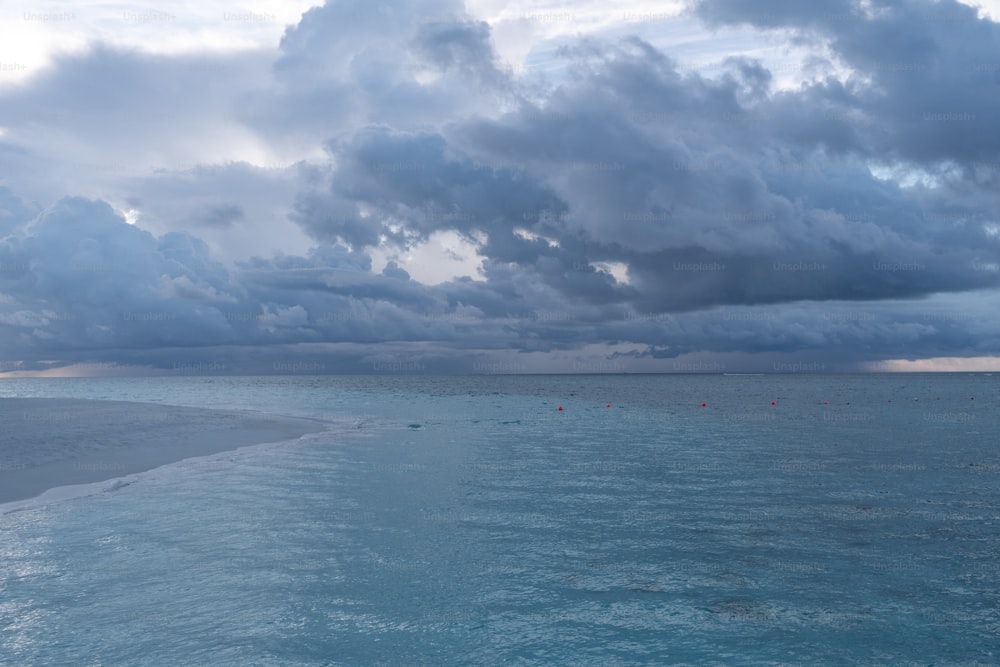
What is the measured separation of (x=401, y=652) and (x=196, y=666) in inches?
123

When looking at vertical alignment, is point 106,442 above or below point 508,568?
below

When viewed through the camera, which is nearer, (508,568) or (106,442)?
(508,568)

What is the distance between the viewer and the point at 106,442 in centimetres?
3947

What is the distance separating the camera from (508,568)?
15.4 m

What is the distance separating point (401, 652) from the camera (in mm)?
10969

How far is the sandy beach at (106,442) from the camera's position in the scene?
2766 cm

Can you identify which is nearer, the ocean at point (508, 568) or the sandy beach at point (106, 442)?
the ocean at point (508, 568)

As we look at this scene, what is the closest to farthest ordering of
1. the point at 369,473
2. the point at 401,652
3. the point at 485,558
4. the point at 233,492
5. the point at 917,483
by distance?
the point at 401,652 → the point at 485,558 → the point at 233,492 → the point at 917,483 → the point at 369,473

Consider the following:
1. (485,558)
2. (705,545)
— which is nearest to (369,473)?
(485,558)

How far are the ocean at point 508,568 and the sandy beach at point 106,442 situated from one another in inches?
116

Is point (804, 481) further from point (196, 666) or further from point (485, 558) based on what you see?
point (196, 666)

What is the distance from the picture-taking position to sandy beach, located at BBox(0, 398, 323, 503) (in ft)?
90.7

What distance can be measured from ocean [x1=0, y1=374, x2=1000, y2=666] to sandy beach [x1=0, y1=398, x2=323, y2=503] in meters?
2.94

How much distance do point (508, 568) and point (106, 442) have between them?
3363 cm
